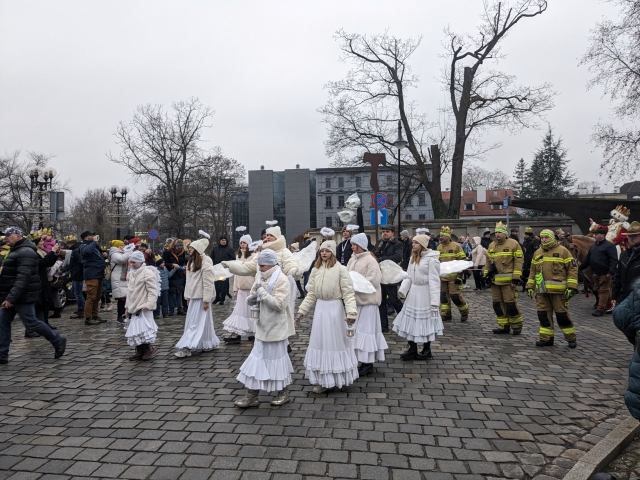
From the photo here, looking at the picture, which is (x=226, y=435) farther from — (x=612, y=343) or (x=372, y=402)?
(x=612, y=343)

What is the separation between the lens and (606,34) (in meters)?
19.0

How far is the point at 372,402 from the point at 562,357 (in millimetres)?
3781

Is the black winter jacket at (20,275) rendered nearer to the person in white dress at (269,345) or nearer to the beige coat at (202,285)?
the beige coat at (202,285)

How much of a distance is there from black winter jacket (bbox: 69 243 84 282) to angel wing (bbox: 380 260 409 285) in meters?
8.25

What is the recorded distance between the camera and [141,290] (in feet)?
24.5

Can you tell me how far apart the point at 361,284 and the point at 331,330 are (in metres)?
1.04

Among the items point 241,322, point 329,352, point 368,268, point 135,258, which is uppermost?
point 135,258

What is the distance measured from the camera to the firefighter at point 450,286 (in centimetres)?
1048

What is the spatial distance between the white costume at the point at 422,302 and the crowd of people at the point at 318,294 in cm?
2

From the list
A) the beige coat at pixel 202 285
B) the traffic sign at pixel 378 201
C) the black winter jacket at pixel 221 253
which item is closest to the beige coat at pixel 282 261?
the beige coat at pixel 202 285

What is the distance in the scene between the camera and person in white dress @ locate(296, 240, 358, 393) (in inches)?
217

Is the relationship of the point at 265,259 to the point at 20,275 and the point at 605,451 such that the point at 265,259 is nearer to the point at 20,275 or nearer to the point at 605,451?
the point at 605,451

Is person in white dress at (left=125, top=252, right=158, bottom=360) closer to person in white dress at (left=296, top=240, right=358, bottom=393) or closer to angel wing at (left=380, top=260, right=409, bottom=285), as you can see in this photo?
person in white dress at (left=296, top=240, right=358, bottom=393)

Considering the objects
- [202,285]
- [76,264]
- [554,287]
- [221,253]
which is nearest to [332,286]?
[202,285]
